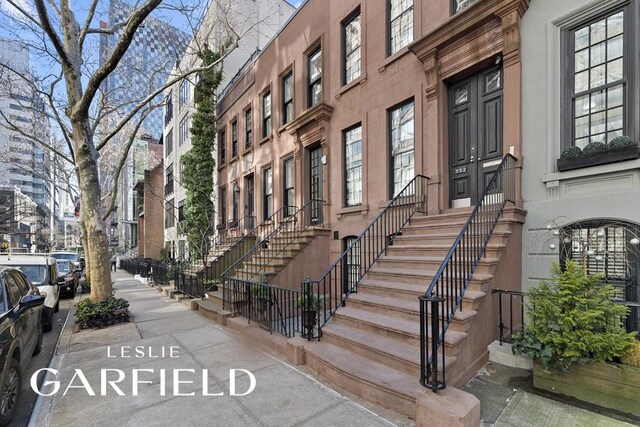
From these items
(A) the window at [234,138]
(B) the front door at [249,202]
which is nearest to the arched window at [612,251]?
(B) the front door at [249,202]

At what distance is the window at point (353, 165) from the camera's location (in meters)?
9.17

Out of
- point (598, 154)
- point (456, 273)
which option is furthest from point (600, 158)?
point (456, 273)

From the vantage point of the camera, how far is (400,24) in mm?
8148

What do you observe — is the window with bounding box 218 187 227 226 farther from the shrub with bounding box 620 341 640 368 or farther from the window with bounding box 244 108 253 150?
the shrub with bounding box 620 341 640 368

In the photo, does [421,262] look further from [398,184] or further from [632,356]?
[398,184]

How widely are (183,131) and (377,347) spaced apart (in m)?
24.0

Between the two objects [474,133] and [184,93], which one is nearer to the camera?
[474,133]

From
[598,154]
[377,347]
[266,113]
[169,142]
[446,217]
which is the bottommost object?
[377,347]

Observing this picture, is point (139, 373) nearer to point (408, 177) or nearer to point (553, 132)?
point (408, 177)

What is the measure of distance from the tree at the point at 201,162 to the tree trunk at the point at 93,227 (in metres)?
7.96

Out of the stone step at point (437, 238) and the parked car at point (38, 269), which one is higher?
the stone step at point (437, 238)

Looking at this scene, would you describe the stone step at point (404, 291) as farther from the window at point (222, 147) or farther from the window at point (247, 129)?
the window at point (222, 147)

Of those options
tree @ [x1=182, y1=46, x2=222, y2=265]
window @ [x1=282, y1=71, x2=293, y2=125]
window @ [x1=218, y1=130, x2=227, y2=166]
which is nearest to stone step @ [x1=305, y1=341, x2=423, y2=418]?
window @ [x1=282, y1=71, x2=293, y2=125]

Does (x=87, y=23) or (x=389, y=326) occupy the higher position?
(x=87, y=23)
